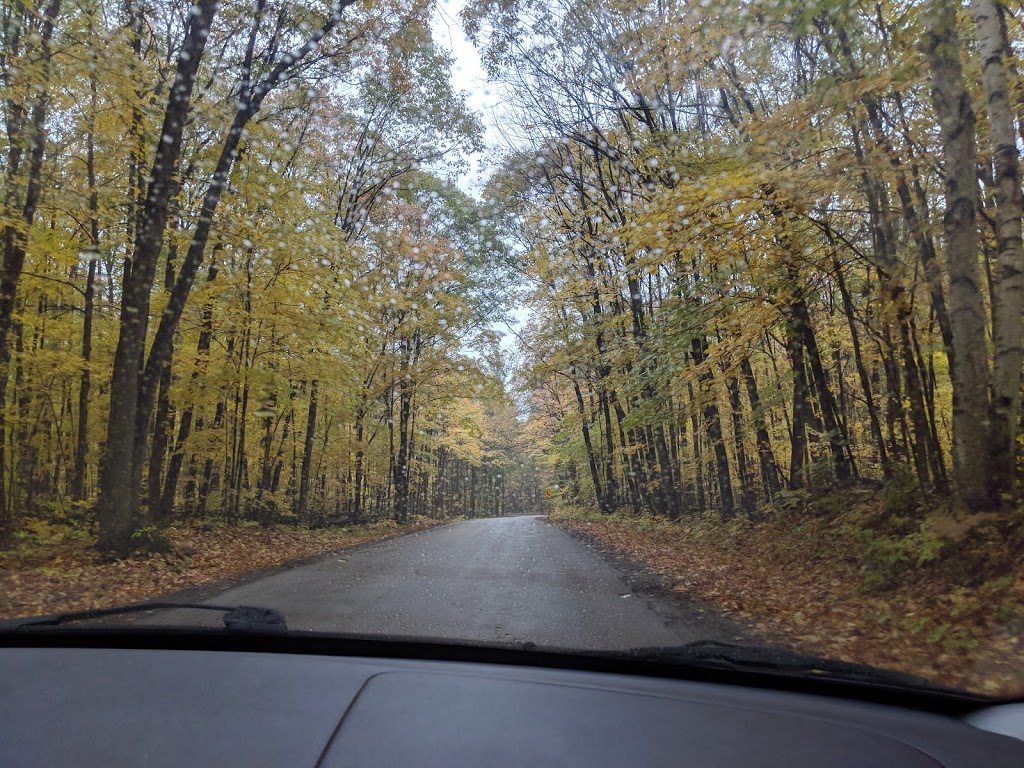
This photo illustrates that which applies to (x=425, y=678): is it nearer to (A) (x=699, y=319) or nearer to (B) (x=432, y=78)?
(A) (x=699, y=319)

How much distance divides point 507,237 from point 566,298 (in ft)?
16.7

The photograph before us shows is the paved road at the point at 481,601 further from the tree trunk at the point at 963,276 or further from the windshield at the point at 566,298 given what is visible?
the tree trunk at the point at 963,276

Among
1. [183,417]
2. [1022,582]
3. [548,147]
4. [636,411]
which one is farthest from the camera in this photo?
[548,147]

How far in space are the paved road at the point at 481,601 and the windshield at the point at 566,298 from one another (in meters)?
0.08

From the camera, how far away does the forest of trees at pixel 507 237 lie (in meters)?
7.07

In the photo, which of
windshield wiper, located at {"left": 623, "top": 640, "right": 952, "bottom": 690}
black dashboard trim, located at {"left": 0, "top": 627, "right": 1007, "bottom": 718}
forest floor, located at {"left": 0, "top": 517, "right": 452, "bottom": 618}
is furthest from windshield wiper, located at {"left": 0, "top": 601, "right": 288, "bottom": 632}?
forest floor, located at {"left": 0, "top": 517, "right": 452, "bottom": 618}

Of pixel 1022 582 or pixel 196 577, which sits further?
pixel 196 577

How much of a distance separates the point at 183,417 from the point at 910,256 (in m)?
15.9

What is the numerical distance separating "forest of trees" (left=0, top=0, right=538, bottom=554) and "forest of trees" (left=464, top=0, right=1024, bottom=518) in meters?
4.60

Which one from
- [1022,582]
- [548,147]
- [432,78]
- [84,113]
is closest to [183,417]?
[84,113]

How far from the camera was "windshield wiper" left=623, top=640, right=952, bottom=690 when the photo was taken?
7.48 feet

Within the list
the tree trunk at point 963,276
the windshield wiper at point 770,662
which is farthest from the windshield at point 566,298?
the windshield wiper at point 770,662

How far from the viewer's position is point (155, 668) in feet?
7.74

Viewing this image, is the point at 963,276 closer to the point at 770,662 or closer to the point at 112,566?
the point at 770,662
